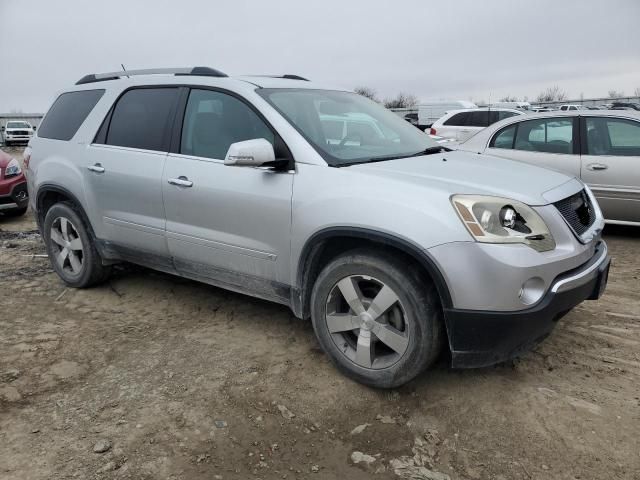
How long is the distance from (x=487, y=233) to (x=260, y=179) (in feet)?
4.66

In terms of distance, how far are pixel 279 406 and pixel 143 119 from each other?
2485 millimetres

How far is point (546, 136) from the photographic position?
6656 millimetres

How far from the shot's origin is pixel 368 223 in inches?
112

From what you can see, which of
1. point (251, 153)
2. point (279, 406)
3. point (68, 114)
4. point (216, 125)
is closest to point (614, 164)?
point (216, 125)

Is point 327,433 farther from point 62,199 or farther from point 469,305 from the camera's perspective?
point 62,199

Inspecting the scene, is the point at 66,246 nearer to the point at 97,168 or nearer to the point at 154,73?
the point at 97,168

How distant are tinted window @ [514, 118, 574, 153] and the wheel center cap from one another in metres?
4.64

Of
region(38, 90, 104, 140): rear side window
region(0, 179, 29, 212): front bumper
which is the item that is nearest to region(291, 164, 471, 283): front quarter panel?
region(38, 90, 104, 140): rear side window

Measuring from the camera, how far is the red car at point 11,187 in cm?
794

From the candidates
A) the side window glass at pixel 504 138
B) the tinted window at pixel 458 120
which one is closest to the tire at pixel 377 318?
the side window glass at pixel 504 138

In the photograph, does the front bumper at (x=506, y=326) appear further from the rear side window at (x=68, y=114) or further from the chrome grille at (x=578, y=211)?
the rear side window at (x=68, y=114)

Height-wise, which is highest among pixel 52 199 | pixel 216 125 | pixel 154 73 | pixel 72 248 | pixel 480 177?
pixel 154 73

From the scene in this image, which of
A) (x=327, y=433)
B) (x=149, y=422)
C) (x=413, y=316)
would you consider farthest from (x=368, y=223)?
(x=149, y=422)

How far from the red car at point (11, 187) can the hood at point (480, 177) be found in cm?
686
